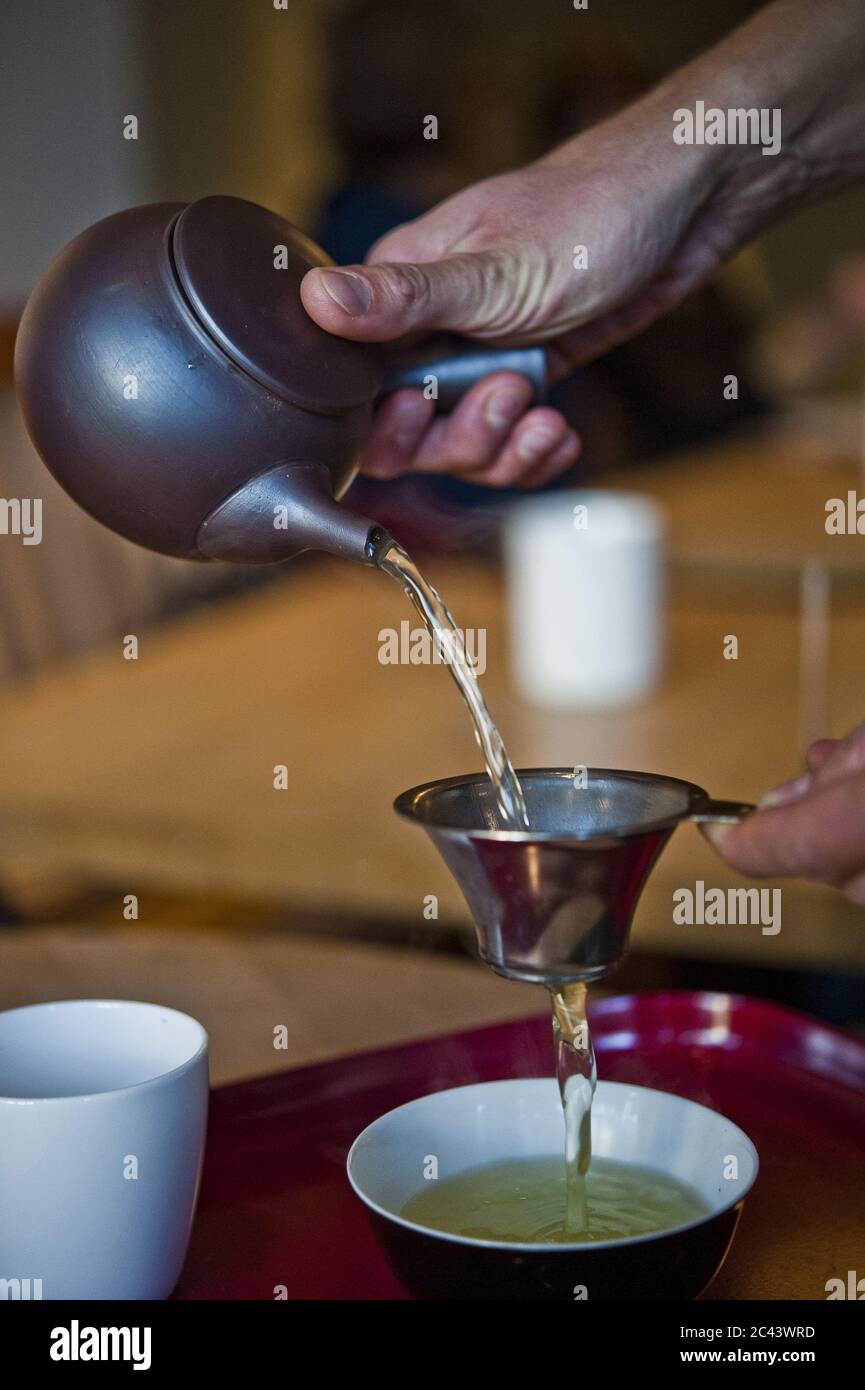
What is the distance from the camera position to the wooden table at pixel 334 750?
129cm

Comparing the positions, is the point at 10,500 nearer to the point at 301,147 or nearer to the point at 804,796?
the point at 804,796

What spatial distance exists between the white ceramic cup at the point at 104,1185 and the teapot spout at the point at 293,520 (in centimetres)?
21

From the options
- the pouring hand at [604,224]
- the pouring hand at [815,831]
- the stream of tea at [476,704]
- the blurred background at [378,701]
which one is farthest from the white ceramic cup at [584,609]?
the stream of tea at [476,704]

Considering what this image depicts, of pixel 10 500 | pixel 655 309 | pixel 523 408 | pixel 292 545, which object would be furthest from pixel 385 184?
pixel 292 545

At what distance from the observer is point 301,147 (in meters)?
4.93

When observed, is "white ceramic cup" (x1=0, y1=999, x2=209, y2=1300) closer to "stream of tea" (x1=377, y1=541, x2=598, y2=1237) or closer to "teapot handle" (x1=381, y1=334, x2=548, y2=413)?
"stream of tea" (x1=377, y1=541, x2=598, y2=1237)

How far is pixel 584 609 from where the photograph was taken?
61.6 inches

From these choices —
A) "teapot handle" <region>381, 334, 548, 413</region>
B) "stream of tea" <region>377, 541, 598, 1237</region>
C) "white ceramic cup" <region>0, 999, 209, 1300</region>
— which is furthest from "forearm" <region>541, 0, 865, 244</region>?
"white ceramic cup" <region>0, 999, 209, 1300</region>

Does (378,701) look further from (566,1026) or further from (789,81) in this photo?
(566,1026)

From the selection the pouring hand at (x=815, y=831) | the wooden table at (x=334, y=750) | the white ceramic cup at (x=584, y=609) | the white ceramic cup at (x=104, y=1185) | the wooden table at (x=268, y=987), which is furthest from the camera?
the white ceramic cup at (x=584, y=609)


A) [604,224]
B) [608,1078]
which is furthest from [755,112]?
[608,1078]

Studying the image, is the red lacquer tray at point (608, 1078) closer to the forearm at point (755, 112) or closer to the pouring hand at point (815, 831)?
the pouring hand at point (815, 831)

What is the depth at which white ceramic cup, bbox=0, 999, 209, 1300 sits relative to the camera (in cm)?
56
